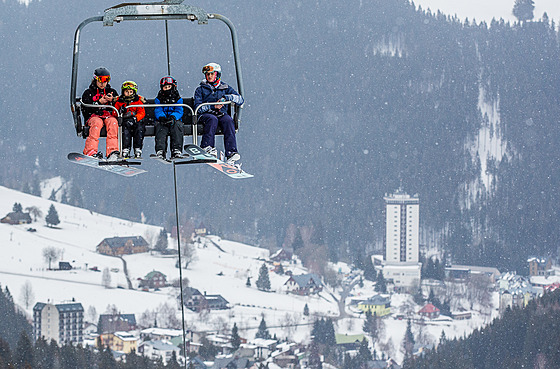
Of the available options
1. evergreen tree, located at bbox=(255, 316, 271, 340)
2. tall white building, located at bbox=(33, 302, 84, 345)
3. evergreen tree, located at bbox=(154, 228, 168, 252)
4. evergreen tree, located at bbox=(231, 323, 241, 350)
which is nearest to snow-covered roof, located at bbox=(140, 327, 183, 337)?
evergreen tree, located at bbox=(231, 323, 241, 350)

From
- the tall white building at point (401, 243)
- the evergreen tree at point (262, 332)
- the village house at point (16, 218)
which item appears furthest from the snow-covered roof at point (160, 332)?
the tall white building at point (401, 243)

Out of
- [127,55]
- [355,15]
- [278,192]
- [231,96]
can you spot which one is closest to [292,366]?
[231,96]

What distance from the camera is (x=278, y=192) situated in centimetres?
9881

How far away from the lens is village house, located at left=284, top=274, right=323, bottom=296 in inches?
2495

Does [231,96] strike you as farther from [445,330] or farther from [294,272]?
[294,272]

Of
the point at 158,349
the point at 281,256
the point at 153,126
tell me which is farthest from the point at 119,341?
the point at 153,126

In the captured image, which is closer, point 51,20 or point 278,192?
point 278,192

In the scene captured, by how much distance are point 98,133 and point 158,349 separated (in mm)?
43358

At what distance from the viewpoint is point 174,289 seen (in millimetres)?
61531

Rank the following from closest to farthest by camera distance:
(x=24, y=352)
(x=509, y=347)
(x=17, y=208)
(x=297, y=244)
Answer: (x=24, y=352)
(x=509, y=347)
(x=17, y=208)
(x=297, y=244)

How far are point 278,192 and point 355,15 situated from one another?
37.4 metres

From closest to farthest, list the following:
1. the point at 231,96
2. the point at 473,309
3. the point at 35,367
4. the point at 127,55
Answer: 1. the point at 231,96
2. the point at 35,367
3. the point at 473,309
4. the point at 127,55

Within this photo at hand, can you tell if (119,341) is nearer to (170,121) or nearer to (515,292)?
(515,292)

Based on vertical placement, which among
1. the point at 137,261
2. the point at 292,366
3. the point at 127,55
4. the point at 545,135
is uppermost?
the point at 127,55
